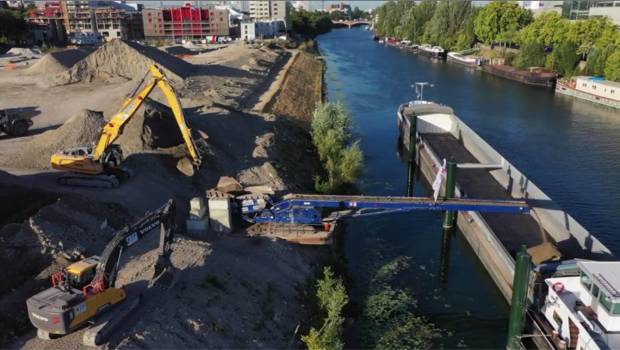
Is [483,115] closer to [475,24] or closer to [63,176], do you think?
[63,176]

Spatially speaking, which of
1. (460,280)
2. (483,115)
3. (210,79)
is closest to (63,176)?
(460,280)

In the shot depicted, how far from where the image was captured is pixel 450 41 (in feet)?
385

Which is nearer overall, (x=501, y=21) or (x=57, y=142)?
(x=57, y=142)

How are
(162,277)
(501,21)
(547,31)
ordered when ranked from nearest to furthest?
(162,277), (547,31), (501,21)

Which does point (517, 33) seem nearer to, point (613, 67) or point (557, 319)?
point (613, 67)

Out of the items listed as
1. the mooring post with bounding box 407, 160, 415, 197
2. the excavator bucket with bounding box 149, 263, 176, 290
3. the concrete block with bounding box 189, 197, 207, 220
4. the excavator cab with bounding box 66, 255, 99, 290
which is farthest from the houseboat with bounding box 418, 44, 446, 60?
the excavator cab with bounding box 66, 255, 99, 290

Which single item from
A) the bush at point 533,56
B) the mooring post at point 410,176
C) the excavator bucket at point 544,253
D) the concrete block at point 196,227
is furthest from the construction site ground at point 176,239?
the bush at point 533,56

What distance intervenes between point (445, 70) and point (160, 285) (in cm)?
8711

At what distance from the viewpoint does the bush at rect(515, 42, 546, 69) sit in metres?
85.1

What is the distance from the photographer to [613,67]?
6700cm

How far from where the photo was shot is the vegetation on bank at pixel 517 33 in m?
74.2

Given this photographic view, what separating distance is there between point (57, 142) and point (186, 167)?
7.74 meters

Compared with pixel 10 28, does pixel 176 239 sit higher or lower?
lower

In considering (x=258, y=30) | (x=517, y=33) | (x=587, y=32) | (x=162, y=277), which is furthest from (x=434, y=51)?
(x=162, y=277)
